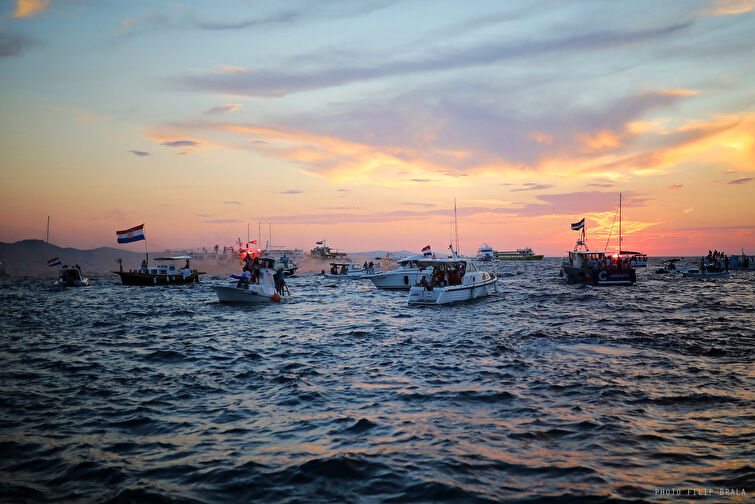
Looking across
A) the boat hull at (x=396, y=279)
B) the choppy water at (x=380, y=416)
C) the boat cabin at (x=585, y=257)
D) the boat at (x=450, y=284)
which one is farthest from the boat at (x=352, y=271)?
the choppy water at (x=380, y=416)

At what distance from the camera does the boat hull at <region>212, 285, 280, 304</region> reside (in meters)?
36.2

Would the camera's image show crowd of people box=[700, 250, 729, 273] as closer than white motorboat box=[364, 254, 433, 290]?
No

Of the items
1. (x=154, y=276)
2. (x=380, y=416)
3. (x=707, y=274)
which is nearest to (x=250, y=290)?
(x=380, y=416)

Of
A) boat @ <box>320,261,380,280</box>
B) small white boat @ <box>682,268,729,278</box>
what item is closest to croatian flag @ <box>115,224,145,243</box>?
boat @ <box>320,261,380,280</box>

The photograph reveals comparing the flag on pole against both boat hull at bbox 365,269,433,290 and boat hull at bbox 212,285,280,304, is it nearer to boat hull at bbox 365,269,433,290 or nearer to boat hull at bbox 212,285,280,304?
boat hull at bbox 365,269,433,290

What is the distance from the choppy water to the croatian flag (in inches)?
1334

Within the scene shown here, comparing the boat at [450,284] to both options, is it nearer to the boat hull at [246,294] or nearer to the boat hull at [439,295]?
the boat hull at [439,295]

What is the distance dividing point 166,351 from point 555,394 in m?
15.0

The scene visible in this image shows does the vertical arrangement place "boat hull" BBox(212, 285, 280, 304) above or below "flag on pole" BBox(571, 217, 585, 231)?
below

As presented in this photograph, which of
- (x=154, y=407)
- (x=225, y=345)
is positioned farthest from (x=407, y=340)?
(x=154, y=407)

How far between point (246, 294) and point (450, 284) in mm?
16343

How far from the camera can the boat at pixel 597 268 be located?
55438mm

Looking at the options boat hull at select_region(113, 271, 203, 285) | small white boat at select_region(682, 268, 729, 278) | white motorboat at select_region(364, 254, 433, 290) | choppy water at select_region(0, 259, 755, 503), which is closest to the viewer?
choppy water at select_region(0, 259, 755, 503)

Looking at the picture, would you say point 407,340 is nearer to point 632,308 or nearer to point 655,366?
point 655,366
